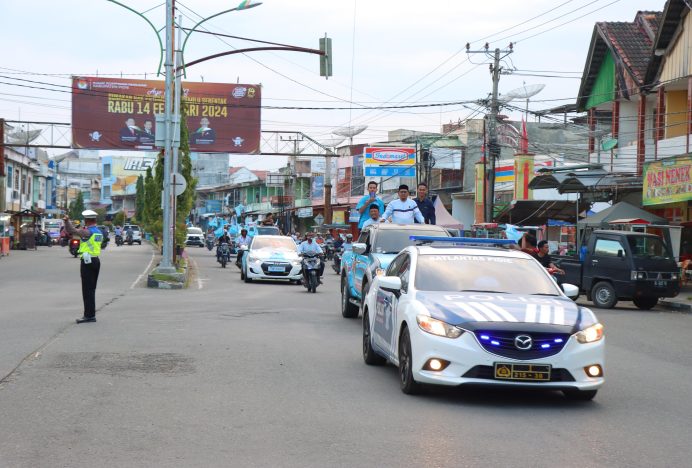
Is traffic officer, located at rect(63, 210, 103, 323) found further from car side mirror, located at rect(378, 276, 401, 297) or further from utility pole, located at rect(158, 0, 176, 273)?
utility pole, located at rect(158, 0, 176, 273)

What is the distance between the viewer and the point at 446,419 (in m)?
7.74

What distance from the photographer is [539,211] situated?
41.8 meters

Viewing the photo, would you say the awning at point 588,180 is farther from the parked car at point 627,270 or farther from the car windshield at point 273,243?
the car windshield at point 273,243

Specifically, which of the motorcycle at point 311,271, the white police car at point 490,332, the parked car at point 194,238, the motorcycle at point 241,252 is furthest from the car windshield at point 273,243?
the parked car at point 194,238

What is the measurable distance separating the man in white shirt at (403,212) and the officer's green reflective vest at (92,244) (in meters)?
5.35

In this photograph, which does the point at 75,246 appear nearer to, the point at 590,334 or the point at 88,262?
the point at 88,262

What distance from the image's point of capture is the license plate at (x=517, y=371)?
822 centimetres

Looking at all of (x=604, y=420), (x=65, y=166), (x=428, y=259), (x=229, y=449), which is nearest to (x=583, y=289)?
(x=428, y=259)

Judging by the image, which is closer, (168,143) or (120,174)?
(168,143)

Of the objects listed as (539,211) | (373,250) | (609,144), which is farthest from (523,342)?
(539,211)

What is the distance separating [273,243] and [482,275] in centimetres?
2007

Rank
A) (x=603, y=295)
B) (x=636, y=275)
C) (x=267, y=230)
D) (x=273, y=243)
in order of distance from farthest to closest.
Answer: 1. (x=267, y=230)
2. (x=273, y=243)
3. (x=603, y=295)
4. (x=636, y=275)

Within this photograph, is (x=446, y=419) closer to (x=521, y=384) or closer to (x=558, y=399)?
(x=521, y=384)

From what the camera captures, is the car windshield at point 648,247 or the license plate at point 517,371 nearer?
the license plate at point 517,371
